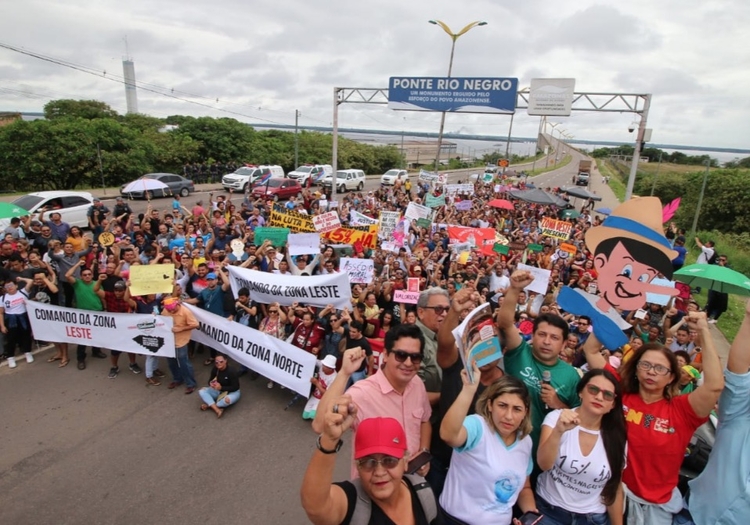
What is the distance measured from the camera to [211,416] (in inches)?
237

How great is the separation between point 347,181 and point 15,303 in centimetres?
2939

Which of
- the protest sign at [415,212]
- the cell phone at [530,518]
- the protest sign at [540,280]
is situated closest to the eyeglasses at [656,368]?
the cell phone at [530,518]

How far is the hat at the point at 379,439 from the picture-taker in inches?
73.4

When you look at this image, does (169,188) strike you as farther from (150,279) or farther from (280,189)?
(150,279)

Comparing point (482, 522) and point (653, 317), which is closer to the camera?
point (482, 522)

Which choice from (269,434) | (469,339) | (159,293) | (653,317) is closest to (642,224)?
(469,339)

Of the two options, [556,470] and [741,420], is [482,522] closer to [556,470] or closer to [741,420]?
[556,470]

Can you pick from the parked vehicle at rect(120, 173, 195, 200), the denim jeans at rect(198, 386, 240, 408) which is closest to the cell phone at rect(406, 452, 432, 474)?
the denim jeans at rect(198, 386, 240, 408)

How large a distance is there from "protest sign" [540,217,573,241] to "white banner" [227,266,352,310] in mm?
8031

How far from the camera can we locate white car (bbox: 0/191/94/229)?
565 inches

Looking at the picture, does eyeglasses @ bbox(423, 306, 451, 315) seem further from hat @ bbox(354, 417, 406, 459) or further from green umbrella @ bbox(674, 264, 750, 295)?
green umbrella @ bbox(674, 264, 750, 295)

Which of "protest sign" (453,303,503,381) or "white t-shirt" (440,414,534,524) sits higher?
"protest sign" (453,303,503,381)

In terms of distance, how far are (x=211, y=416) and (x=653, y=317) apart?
7507mm

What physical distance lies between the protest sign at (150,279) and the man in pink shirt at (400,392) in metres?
5.46
